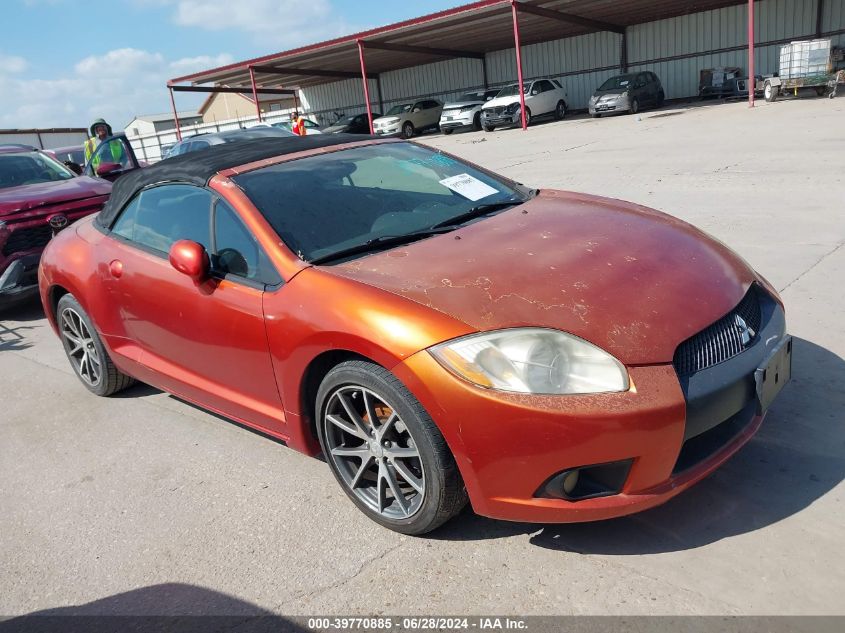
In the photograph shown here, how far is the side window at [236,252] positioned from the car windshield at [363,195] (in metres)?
0.13

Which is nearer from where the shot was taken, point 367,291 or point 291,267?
point 367,291

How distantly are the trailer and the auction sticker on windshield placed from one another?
21.3 m

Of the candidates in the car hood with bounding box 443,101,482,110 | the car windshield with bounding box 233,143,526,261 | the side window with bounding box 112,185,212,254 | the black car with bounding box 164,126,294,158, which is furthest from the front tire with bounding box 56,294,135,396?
the car hood with bounding box 443,101,482,110

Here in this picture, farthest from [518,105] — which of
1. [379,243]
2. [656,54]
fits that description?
[379,243]

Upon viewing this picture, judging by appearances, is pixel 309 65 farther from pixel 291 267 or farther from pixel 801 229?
pixel 291 267

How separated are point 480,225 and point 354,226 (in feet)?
1.96

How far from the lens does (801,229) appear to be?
6.39 metres

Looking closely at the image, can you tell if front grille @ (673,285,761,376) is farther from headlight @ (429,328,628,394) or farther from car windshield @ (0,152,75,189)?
car windshield @ (0,152,75,189)

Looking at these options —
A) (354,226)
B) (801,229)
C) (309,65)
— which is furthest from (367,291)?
(309,65)

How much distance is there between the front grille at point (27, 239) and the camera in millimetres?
6797

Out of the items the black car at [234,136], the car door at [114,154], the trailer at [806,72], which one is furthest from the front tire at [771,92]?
the car door at [114,154]

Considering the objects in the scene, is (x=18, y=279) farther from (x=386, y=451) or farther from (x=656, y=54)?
(x=656, y=54)

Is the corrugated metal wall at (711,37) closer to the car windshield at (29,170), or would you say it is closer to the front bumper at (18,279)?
the car windshield at (29,170)

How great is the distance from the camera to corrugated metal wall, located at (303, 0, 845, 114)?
27844 millimetres
